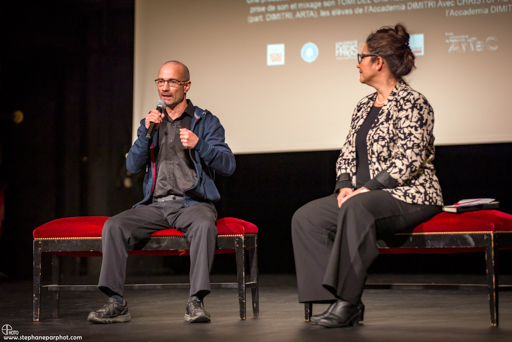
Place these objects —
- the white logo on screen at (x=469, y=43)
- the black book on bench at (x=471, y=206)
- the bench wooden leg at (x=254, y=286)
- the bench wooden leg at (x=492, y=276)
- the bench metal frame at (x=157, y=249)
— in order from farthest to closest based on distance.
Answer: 1. the white logo on screen at (x=469, y=43)
2. the bench wooden leg at (x=254, y=286)
3. the bench metal frame at (x=157, y=249)
4. the black book on bench at (x=471, y=206)
5. the bench wooden leg at (x=492, y=276)

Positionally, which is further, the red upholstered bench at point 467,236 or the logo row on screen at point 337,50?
the logo row on screen at point 337,50

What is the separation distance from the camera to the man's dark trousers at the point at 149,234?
2.19 metres

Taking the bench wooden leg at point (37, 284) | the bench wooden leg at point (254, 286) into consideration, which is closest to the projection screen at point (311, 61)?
the bench wooden leg at point (254, 286)

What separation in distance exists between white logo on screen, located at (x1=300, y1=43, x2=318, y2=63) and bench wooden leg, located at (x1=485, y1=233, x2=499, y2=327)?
2.15 m

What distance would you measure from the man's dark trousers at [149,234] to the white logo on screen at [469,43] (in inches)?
85.0

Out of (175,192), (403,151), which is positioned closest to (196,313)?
(175,192)

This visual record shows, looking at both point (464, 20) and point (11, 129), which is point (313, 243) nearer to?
point (464, 20)

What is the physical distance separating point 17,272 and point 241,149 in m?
2.27

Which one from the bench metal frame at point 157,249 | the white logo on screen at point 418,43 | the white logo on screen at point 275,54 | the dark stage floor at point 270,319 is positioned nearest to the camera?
the dark stage floor at point 270,319

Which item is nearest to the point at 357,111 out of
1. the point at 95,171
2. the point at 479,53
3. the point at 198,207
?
the point at 198,207

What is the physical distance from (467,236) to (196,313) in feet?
3.56

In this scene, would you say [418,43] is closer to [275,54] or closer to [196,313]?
[275,54]

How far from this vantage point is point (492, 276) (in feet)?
6.67

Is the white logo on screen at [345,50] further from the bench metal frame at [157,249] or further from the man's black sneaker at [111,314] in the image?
the man's black sneaker at [111,314]
